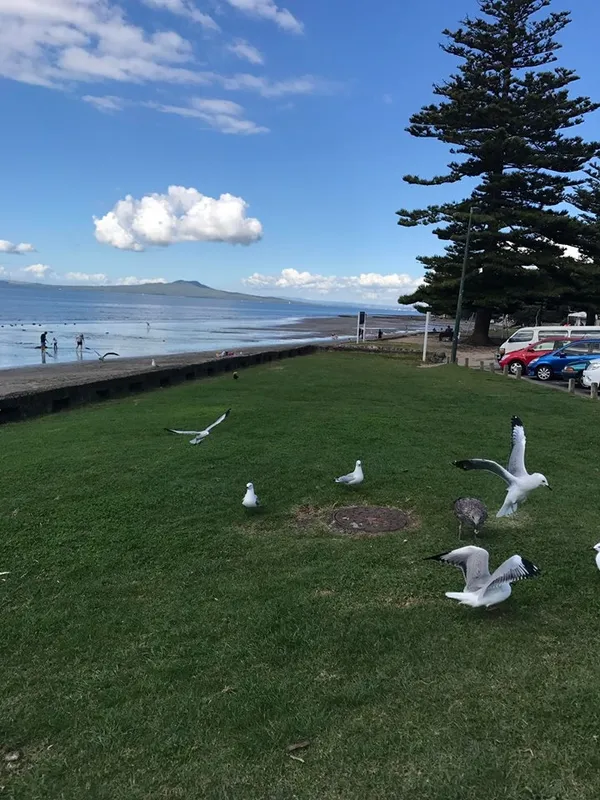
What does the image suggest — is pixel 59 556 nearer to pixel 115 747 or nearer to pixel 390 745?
pixel 115 747

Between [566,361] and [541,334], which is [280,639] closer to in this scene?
[566,361]

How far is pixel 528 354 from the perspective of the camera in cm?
2095

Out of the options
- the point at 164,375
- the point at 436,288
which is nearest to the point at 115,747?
the point at 164,375

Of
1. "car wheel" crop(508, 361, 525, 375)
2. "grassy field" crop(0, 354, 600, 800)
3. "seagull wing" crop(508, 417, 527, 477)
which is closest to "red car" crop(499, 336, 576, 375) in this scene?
"car wheel" crop(508, 361, 525, 375)

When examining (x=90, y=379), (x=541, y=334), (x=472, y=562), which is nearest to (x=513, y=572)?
(x=472, y=562)

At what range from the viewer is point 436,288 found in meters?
33.3

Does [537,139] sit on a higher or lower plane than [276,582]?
higher

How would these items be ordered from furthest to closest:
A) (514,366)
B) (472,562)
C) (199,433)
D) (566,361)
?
(514,366) < (566,361) < (199,433) < (472,562)

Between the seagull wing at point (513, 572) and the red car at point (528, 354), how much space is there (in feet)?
58.8

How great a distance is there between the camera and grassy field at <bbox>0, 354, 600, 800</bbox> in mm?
2814

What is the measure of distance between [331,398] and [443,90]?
2666 cm

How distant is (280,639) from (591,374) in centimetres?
1543

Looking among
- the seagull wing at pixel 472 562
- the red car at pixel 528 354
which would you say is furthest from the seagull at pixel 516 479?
the red car at pixel 528 354

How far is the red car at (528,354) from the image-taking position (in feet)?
68.4
